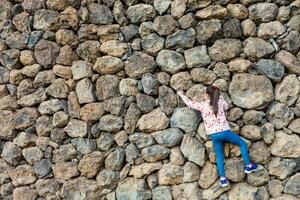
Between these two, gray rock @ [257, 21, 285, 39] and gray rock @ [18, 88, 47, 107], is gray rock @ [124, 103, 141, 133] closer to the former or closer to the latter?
gray rock @ [18, 88, 47, 107]

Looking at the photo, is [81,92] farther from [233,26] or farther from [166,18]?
[233,26]

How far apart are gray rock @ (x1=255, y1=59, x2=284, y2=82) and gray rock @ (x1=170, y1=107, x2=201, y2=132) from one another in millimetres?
950

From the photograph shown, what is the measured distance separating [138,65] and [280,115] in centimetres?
184

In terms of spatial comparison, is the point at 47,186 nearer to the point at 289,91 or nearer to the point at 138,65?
the point at 138,65

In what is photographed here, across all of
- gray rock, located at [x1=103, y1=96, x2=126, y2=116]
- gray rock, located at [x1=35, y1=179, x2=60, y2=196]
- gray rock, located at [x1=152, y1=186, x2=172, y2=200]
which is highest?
gray rock, located at [x1=103, y1=96, x2=126, y2=116]

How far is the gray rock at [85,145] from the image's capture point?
5863 millimetres

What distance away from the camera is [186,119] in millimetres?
5559

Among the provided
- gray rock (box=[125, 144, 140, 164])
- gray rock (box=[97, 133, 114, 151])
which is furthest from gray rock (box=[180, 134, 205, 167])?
gray rock (box=[97, 133, 114, 151])

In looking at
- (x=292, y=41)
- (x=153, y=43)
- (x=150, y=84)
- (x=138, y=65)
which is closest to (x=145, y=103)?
(x=150, y=84)

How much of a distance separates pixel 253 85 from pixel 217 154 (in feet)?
3.06

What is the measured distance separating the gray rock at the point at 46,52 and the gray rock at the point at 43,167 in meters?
1.30

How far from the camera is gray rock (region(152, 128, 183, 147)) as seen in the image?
554cm

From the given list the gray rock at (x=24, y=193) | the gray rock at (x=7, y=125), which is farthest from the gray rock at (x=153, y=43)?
the gray rock at (x=24, y=193)

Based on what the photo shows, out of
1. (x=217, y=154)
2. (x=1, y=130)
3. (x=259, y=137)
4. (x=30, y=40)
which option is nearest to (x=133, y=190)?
(x=217, y=154)
